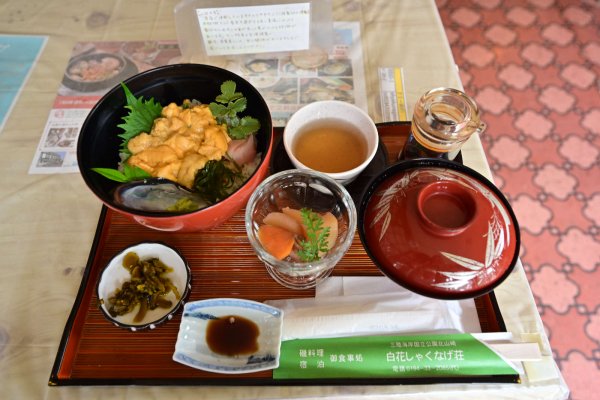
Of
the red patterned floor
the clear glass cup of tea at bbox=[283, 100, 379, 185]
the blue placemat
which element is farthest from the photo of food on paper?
the red patterned floor

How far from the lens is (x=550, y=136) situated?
247cm

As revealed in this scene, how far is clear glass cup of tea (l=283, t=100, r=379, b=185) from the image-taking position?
3.73ft

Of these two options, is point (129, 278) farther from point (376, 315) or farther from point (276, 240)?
point (376, 315)

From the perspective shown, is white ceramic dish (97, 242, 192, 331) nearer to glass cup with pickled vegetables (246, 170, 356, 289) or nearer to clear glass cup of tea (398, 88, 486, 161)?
glass cup with pickled vegetables (246, 170, 356, 289)

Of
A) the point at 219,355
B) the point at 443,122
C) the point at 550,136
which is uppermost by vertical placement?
the point at 443,122

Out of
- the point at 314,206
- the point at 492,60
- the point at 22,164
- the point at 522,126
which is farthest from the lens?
the point at 492,60

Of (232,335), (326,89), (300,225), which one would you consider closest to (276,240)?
(300,225)

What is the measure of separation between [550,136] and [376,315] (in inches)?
86.0

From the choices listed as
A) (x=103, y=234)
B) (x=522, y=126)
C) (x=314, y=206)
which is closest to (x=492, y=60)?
(x=522, y=126)

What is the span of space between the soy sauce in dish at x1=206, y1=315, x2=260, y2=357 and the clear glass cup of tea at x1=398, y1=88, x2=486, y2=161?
25.8 inches

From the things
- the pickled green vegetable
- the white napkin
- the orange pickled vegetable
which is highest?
the orange pickled vegetable

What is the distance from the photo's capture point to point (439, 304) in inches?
37.1

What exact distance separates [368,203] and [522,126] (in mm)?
2025

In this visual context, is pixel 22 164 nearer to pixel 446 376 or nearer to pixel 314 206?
pixel 314 206
